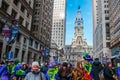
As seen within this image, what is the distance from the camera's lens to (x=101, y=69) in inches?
332

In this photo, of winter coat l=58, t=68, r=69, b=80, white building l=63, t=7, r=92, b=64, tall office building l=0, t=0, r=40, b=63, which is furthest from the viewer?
white building l=63, t=7, r=92, b=64

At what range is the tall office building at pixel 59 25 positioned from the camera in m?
152

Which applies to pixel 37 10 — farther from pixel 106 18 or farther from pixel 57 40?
pixel 57 40

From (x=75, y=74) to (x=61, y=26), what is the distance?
482ft

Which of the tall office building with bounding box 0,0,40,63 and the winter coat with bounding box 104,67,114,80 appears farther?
the tall office building with bounding box 0,0,40,63

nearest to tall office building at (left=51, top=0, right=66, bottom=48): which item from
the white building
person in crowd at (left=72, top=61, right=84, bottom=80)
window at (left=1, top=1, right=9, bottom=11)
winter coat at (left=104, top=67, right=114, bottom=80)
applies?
the white building

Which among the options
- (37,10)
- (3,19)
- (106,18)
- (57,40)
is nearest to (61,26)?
(57,40)

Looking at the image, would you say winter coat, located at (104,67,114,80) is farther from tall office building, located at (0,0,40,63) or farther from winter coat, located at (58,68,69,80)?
tall office building, located at (0,0,40,63)

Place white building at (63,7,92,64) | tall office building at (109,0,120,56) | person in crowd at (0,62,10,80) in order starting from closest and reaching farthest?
1. person in crowd at (0,62,10,80)
2. tall office building at (109,0,120,56)
3. white building at (63,7,92,64)

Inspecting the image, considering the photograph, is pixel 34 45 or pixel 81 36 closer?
pixel 34 45

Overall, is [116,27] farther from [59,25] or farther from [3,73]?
[59,25]

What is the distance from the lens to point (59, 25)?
154 metres

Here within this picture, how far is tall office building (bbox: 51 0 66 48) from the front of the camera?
152000 mm

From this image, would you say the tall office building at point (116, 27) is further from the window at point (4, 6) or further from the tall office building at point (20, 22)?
the window at point (4, 6)
